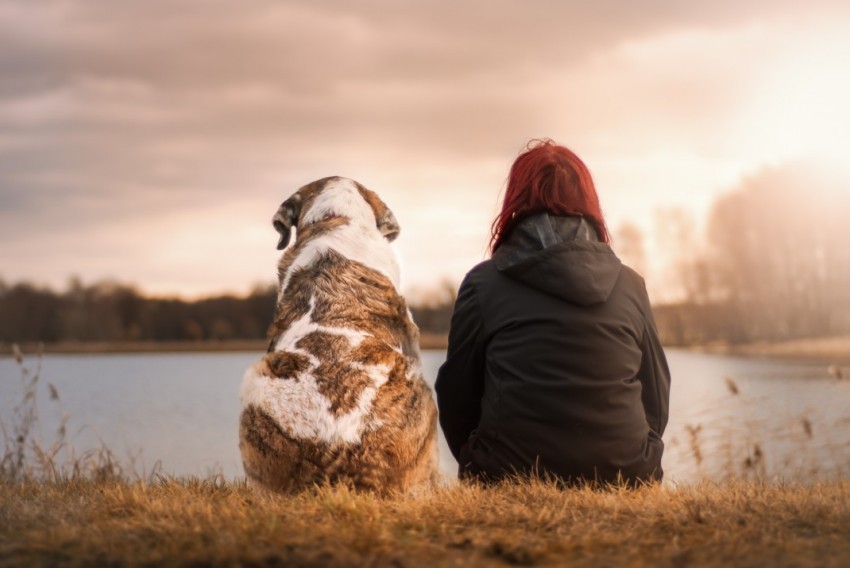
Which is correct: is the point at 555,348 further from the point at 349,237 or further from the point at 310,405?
the point at 349,237

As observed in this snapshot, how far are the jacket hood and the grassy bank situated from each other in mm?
1137

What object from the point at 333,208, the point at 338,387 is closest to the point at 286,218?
the point at 333,208

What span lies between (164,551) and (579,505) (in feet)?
7.11

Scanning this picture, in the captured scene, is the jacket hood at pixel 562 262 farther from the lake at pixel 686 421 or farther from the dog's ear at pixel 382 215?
the lake at pixel 686 421

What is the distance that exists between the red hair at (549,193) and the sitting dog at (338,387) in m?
0.89

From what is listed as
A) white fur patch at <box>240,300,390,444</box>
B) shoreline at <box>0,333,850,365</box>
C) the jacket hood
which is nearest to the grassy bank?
white fur patch at <box>240,300,390,444</box>

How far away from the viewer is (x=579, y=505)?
446 cm

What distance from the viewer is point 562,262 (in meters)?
4.68

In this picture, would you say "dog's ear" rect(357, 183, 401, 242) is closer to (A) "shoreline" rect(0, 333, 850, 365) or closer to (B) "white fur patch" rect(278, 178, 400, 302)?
(B) "white fur patch" rect(278, 178, 400, 302)

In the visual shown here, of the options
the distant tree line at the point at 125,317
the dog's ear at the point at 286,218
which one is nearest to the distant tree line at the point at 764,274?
the distant tree line at the point at 125,317

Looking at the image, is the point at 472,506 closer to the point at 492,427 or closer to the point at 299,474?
the point at 492,427

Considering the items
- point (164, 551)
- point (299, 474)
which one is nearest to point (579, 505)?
point (299, 474)

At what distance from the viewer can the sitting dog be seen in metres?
4.49

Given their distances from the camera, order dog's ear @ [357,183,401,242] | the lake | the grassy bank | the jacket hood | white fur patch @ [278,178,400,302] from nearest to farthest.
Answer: the grassy bank → the jacket hood → white fur patch @ [278,178,400,302] → dog's ear @ [357,183,401,242] → the lake
